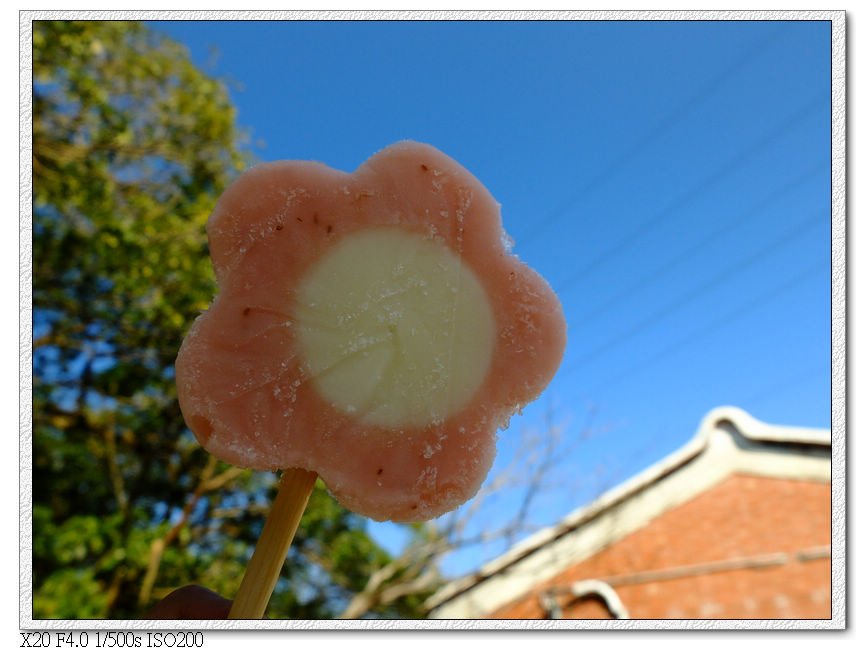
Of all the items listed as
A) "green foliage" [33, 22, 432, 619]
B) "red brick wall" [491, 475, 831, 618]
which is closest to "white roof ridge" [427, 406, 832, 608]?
"red brick wall" [491, 475, 831, 618]

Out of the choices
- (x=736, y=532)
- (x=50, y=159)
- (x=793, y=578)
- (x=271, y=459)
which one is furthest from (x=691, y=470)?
(x=271, y=459)

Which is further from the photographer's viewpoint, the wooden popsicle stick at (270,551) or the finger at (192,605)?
the finger at (192,605)

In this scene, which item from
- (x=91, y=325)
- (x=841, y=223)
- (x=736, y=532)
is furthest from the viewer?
(x=736, y=532)

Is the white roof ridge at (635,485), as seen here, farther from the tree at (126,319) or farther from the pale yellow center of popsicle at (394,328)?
the pale yellow center of popsicle at (394,328)

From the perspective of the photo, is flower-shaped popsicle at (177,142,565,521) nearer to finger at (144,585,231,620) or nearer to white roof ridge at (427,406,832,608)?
finger at (144,585,231,620)

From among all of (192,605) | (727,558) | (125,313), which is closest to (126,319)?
(125,313)

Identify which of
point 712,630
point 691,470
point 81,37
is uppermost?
point 81,37

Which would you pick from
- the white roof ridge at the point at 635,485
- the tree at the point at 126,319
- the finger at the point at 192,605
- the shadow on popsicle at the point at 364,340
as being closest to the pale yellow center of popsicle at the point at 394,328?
the shadow on popsicle at the point at 364,340

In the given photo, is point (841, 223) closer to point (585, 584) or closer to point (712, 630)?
point (712, 630)
